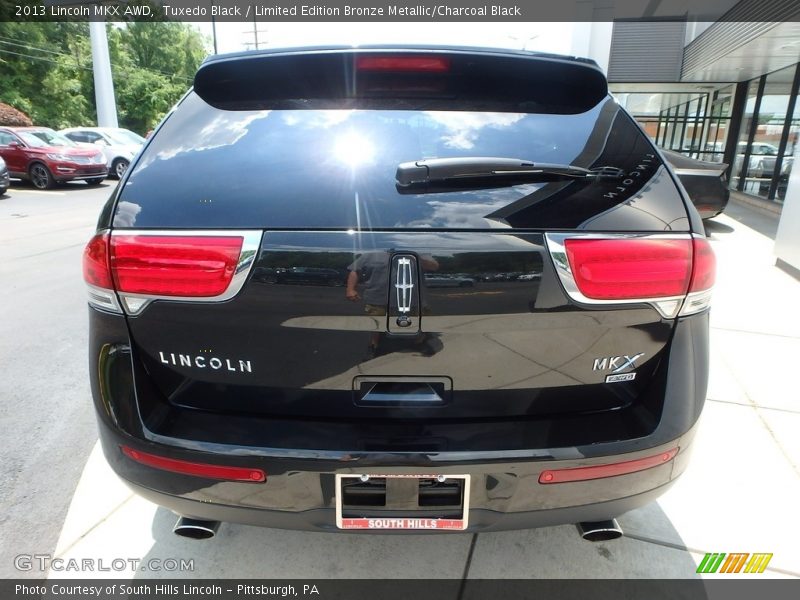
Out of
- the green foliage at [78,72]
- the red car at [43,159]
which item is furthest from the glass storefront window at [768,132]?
the green foliage at [78,72]

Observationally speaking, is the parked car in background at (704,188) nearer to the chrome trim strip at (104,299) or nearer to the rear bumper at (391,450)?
the rear bumper at (391,450)

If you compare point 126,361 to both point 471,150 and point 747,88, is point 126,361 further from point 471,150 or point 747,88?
point 747,88

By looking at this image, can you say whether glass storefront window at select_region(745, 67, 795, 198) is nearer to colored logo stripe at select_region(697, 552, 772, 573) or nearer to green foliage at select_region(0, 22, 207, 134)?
colored logo stripe at select_region(697, 552, 772, 573)

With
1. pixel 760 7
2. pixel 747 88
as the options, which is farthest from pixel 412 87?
pixel 747 88

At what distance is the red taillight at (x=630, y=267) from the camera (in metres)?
1.43

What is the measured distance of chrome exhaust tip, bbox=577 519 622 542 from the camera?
1725 mm

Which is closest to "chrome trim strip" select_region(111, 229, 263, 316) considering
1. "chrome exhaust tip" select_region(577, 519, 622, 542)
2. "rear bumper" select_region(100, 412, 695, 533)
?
"rear bumper" select_region(100, 412, 695, 533)

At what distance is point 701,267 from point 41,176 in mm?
17281

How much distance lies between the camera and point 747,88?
14.8 meters

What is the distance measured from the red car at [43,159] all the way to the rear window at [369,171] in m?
15.5

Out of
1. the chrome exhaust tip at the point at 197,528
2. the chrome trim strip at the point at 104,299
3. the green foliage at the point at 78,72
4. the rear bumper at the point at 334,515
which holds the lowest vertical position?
the chrome exhaust tip at the point at 197,528

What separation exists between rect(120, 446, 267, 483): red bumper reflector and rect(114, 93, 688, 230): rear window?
65 centimetres

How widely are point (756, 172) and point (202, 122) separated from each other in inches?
583

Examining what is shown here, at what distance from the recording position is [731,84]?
52.2 ft
